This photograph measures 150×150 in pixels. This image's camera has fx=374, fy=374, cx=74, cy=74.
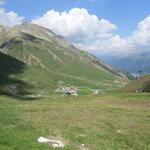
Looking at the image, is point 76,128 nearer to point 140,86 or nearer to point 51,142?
point 51,142

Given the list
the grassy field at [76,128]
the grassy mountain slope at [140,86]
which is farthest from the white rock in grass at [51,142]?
the grassy mountain slope at [140,86]

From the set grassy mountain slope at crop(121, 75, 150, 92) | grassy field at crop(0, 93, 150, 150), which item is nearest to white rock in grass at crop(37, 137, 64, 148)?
grassy field at crop(0, 93, 150, 150)

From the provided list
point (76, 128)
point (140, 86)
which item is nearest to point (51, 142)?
point (76, 128)

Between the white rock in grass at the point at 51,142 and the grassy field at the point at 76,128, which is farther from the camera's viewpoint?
the grassy field at the point at 76,128

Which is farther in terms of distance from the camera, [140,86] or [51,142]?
[140,86]

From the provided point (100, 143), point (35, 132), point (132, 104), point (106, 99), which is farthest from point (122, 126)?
point (106, 99)

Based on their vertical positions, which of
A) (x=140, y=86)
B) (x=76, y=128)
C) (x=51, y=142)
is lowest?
(x=51, y=142)

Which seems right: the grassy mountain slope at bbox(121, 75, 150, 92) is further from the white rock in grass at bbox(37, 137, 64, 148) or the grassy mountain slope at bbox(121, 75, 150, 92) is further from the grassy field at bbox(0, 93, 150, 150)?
the white rock in grass at bbox(37, 137, 64, 148)

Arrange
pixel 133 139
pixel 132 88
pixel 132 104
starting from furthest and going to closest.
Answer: pixel 132 88 < pixel 132 104 < pixel 133 139

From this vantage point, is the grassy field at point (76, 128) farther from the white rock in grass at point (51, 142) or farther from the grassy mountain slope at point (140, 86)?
the grassy mountain slope at point (140, 86)

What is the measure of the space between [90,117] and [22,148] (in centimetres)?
1848

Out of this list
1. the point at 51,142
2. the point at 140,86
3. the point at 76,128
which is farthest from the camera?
the point at 140,86

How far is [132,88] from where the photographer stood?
6339 inches

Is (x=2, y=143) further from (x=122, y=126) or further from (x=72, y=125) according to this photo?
(x=122, y=126)
